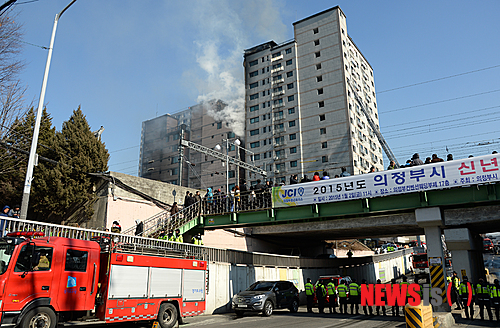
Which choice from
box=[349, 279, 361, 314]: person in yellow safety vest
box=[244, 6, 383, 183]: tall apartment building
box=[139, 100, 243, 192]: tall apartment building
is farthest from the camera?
box=[139, 100, 243, 192]: tall apartment building

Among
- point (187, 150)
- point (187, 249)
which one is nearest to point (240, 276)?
point (187, 249)

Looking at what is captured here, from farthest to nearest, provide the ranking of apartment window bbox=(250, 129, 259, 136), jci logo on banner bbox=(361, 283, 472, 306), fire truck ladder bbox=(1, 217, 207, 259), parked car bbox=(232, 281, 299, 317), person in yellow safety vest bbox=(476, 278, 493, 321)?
1. apartment window bbox=(250, 129, 259, 136)
2. parked car bbox=(232, 281, 299, 317)
3. jci logo on banner bbox=(361, 283, 472, 306)
4. person in yellow safety vest bbox=(476, 278, 493, 321)
5. fire truck ladder bbox=(1, 217, 207, 259)

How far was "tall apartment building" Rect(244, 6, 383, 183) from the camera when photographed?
62.8 m

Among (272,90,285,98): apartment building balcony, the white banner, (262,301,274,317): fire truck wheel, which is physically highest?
(272,90,285,98): apartment building balcony

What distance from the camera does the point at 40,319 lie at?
932cm

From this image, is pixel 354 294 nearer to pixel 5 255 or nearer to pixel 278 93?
pixel 5 255

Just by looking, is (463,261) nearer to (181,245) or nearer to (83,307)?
(181,245)

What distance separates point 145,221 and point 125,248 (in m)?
14.8

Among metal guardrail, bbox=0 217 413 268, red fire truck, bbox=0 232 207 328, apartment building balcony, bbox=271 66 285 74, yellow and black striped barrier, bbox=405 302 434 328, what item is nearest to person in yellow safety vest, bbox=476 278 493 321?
yellow and black striped barrier, bbox=405 302 434 328

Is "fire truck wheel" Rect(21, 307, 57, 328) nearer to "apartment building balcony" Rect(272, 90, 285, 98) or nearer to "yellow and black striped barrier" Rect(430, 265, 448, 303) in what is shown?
"yellow and black striped barrier" Rect(430, 265, 448, 303)

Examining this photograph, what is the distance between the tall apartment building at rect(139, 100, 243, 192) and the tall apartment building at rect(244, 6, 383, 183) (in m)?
7.36

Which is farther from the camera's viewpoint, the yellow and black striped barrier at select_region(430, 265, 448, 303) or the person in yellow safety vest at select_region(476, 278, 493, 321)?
the yellow and black striped barrier at select_region(430, 265, 448, 303)

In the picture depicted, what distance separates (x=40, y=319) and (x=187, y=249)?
26.4ft

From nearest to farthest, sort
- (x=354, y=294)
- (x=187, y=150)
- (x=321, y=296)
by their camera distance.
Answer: (x=354, y=294), (x=321, y=296), (x=187, y=150)
